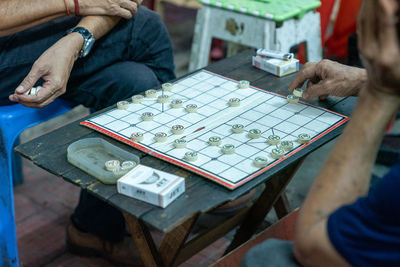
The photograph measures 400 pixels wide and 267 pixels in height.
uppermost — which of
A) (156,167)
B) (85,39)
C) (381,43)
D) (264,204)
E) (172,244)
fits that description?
(381,43)

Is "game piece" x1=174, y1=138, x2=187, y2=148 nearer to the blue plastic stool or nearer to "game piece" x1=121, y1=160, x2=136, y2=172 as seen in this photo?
"game piece" x1=121, y1=160, x2=136, y2=172

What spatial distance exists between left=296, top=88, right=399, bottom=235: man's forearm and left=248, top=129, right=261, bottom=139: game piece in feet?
1.22

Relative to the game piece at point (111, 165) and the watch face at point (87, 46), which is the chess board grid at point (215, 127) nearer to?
the game piece at point (111, 165)

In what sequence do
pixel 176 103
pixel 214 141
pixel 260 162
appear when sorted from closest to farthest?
pixel 260 162
pixel 214 141
pixel 176 103

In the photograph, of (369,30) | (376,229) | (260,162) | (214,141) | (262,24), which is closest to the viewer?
(376,229)

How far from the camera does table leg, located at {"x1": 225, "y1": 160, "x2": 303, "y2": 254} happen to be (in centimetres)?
180

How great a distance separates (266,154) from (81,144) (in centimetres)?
54

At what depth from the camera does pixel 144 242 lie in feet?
4.76

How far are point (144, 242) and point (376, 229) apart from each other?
2.39 ft

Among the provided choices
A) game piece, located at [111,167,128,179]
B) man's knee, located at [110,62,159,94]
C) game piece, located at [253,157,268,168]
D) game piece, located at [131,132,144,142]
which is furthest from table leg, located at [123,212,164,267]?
man's knee, located at [110,62,159,94]

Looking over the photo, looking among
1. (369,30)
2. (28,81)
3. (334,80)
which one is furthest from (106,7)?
(369,30)

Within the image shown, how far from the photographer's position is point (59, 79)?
5.79 feet

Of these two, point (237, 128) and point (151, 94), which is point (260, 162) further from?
point (151, 94)

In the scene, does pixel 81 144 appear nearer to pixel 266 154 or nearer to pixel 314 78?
pixel 266 154
